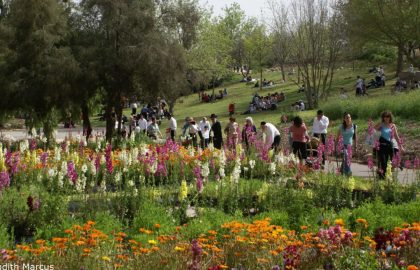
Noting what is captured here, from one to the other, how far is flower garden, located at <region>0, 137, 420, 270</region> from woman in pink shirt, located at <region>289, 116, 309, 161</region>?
4.88 ft

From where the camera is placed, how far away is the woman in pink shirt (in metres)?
14.4

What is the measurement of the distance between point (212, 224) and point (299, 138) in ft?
23.2

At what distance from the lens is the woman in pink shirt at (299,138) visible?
47.3 feet

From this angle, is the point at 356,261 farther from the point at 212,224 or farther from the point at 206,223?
the point at 212,224

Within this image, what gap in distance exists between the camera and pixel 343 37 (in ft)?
143

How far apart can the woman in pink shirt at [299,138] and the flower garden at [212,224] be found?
1487mm

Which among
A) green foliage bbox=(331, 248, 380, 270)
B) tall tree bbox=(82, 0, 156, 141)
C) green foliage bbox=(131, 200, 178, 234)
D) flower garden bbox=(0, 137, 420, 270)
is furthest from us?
tall tree bbox=(82, 0, 156, 141)

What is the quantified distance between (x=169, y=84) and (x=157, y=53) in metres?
1.39

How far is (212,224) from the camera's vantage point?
7.80 metres

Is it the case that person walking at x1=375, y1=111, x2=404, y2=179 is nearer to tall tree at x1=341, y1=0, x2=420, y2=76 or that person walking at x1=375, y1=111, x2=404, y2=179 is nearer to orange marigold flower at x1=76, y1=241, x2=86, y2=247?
orange marigold flower at x1=76, y1=241, x2=86, y2=247

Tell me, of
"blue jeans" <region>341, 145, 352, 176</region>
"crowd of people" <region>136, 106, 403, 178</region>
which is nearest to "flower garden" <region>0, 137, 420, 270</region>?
"blue jeans" <region>341, 145, 352, 176</region>

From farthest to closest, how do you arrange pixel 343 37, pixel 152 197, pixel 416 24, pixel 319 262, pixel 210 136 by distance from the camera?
pixel 343 37
pixel 416 24
pixel 210 136
pixel 152 197
pixel 319 262

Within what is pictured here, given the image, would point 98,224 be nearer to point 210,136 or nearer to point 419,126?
point 210,136

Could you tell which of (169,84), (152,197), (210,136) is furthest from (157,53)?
(152,197)
